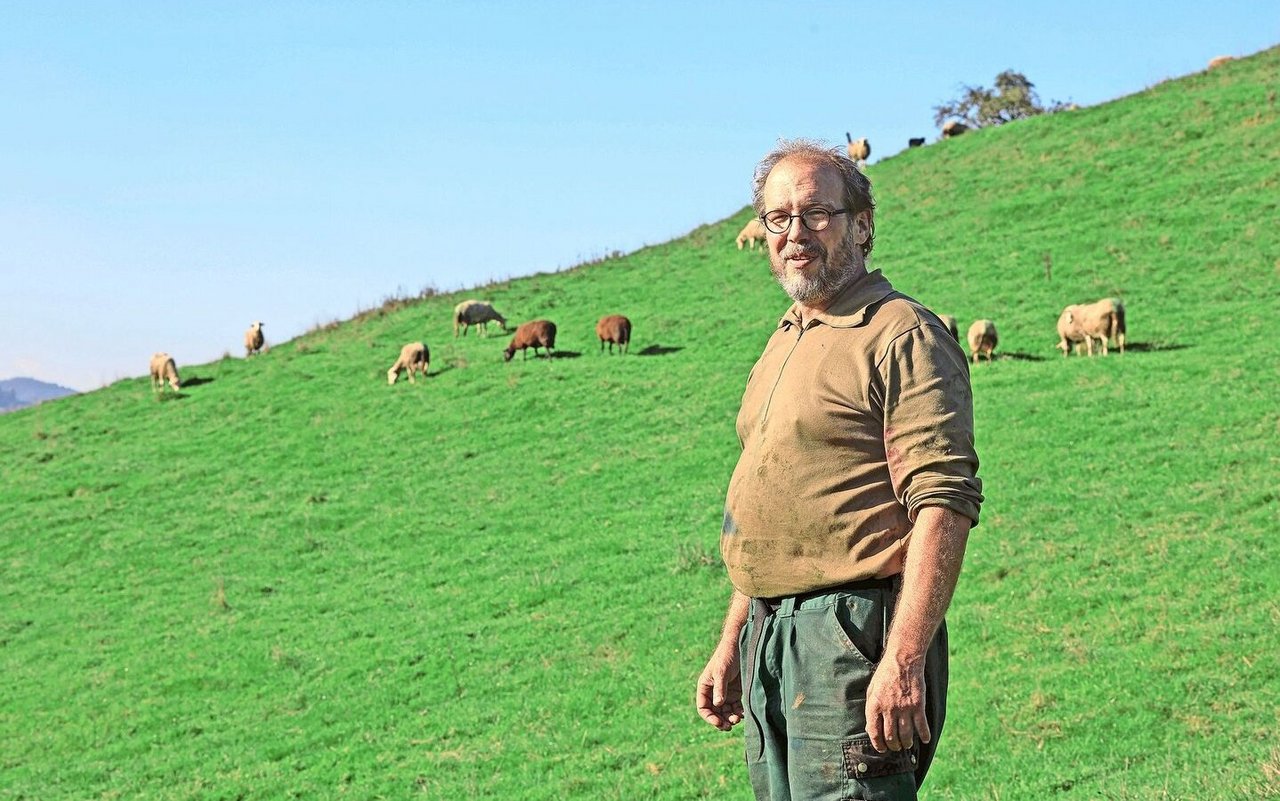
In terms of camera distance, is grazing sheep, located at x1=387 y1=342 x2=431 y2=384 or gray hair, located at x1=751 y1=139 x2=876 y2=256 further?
grazing sheep, located at x1=387 y1=342 x2=431 y2=384

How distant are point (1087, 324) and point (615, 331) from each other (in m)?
13.3

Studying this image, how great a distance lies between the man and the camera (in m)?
3.57

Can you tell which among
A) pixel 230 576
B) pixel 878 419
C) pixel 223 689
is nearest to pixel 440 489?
pixel 230 576

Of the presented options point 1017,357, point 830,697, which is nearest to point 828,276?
point 830,697

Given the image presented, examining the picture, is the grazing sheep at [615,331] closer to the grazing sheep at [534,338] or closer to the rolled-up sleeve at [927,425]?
the grazing sheep at [534,338]

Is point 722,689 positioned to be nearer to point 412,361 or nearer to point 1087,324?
point 1087,324

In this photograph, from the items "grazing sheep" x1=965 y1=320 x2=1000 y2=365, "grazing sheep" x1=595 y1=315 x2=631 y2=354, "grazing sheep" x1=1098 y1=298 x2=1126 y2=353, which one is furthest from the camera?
"grazing sheep" x1=595 y1=315 x2=631 y2=354

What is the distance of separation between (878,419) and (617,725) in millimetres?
9370

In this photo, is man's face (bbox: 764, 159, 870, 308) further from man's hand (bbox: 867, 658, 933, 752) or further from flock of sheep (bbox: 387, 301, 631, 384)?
flock of sheep (bbox: 387, 301, 631, 384)

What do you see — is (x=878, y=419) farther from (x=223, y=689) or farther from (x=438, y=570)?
(x=438, y=570)

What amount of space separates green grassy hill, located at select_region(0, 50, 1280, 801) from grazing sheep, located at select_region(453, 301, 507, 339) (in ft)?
2.33

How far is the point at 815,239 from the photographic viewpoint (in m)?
4.08

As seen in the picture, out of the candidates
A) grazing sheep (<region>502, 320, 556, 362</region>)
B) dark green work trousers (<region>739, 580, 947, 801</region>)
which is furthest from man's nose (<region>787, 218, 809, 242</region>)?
grazing sheep (<region>502, 320, 556, 362</region>)

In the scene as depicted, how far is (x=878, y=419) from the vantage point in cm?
378
